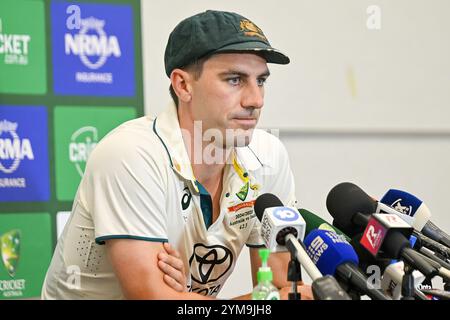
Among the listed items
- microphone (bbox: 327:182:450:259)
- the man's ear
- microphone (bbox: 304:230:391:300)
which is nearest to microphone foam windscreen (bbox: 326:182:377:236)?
microphone (bbox: 327:182:450:259)

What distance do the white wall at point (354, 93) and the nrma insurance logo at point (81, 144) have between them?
Result: 0.25 m

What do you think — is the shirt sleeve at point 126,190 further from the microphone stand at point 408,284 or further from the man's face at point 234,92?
the microphone stand at point 408,284

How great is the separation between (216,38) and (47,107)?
3.51 ft

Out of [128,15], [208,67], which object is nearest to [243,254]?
[128,15]

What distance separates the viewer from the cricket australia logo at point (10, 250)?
→ 7.44 feet

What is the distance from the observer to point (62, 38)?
7.54ft

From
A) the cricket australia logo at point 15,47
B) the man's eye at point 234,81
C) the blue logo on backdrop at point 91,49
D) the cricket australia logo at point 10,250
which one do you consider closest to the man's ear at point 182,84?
the man's eye at point 234,81

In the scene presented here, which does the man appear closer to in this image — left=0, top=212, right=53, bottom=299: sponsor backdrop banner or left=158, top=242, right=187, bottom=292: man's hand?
left=158, top=242, right=187, bottom=292: man's hand

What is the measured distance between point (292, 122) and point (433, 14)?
2.92 feet

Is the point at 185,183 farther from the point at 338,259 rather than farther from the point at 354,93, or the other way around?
the point at 354,93

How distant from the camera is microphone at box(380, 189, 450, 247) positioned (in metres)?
1.26
